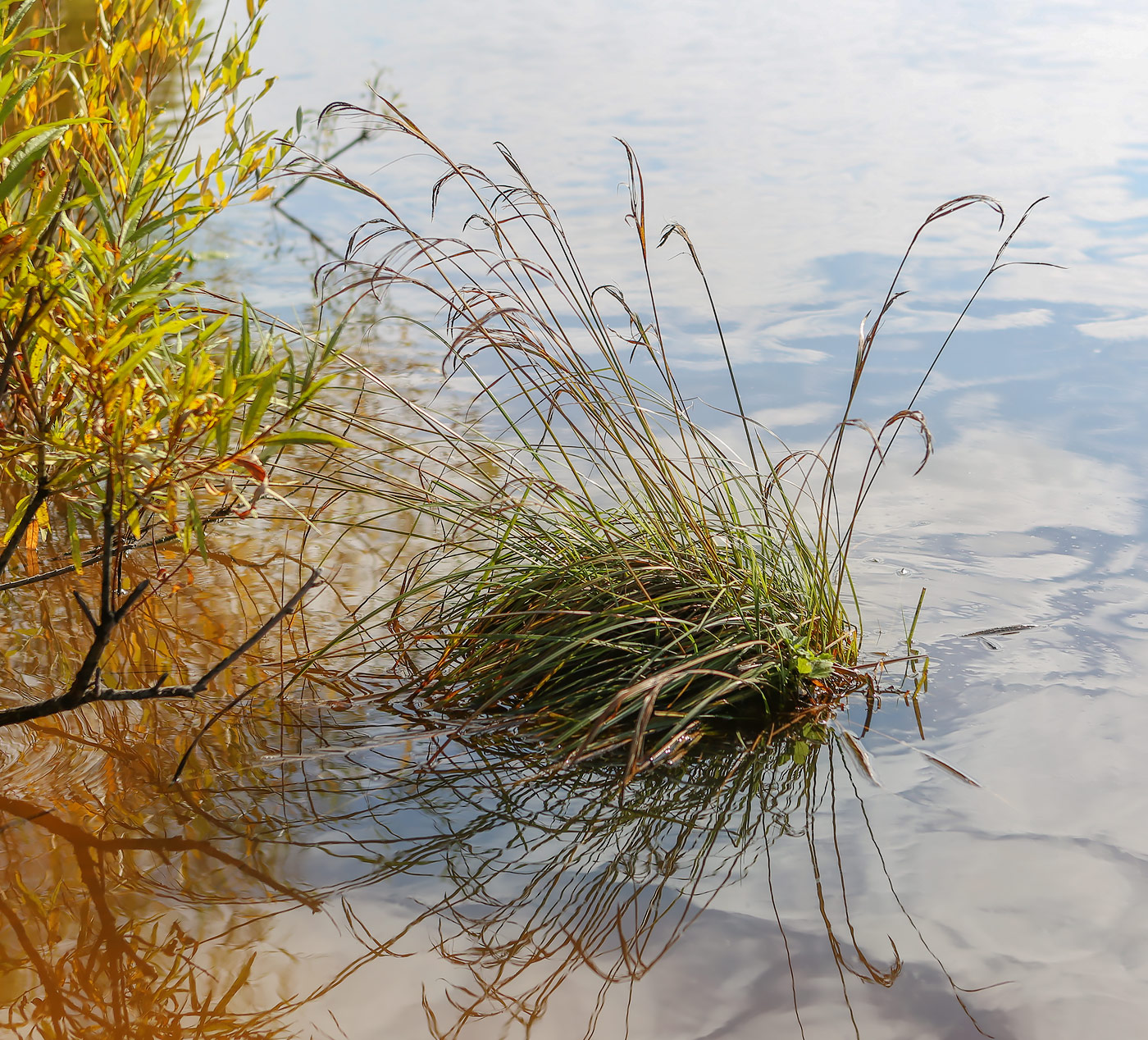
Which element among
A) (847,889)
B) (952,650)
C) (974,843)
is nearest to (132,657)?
(847,889)

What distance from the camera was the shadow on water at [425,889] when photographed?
1399mm

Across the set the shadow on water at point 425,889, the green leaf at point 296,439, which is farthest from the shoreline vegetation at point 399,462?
the shadow on water at point 425,889

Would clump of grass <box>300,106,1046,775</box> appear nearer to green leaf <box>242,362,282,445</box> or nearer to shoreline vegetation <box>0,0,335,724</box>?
shoreline vegetation <box>0,0,335,724</box>

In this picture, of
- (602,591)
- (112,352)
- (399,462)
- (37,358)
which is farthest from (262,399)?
(602,591)

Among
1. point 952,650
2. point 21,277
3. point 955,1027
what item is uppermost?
Answer: point 21,277

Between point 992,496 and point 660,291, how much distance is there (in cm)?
274

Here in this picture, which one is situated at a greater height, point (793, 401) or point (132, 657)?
point (793, 401)

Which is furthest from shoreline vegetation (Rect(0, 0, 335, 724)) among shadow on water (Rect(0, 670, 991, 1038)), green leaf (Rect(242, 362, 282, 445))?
shadow on water (Rect(0, 670, 991, 1038))

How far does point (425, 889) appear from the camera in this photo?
1622 millimetres

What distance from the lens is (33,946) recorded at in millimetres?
1446

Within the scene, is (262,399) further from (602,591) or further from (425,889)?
(602,591)

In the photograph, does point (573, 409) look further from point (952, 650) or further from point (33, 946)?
point (33, 946)

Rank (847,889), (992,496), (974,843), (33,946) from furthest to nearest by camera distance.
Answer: (992,496) < (974,843) < (847,889) < (33,946)

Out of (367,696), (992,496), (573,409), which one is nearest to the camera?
(367,696)
